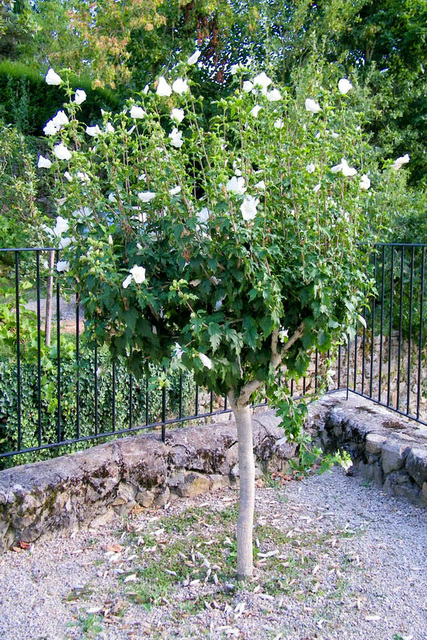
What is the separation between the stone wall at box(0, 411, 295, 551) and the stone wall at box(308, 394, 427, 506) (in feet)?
1.21

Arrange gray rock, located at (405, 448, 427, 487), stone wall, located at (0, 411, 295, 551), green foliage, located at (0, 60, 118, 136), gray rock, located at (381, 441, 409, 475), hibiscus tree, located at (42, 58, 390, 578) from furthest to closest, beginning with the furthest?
green foliage, located at (0, 60, 118, 136) < gray rock, located at (381, 441, 409, 475) < gray rock, located at (405, 448, 427, 487) < stone wall, located at (0, 411, 295, 551) < hibiscus tree, located at (42, 58, 390, 578)

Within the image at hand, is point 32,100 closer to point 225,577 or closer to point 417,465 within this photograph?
point 417,465

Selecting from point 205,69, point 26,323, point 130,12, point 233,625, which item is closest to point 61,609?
point 233,625

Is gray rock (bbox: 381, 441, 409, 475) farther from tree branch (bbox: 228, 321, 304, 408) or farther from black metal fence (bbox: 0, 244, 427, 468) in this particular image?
tree branch (bbox: 228, 321, 304, 408)

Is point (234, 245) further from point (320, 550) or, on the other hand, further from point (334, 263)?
point (320, 550)

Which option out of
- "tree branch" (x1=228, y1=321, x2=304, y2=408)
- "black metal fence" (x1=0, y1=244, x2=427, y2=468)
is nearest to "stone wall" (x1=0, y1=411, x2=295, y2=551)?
"black metal fence" (x1=0, y1=244, x2=427, y2=468)

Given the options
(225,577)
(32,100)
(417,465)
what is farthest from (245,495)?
(32,100)

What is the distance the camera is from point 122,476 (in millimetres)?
3387

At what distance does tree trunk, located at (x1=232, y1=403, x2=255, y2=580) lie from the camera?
2.78m

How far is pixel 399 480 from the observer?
3633 mm

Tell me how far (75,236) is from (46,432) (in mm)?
2267

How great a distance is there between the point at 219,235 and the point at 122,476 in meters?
1.76

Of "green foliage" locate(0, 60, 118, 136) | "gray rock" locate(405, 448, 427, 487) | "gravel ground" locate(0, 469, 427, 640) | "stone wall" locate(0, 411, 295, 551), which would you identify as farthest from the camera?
"green foliage" locate(0, 60, 118, 136)

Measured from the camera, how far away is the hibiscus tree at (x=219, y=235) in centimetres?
216
